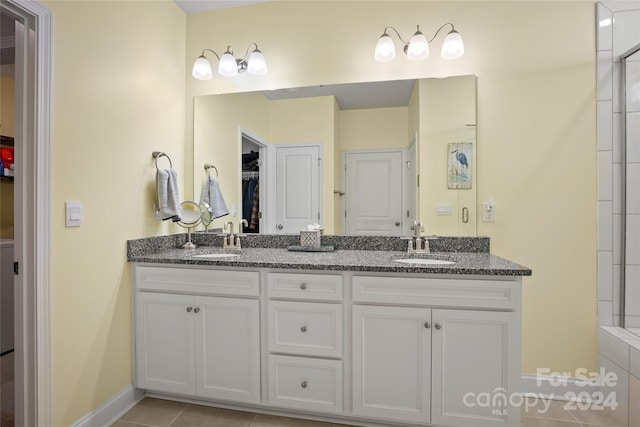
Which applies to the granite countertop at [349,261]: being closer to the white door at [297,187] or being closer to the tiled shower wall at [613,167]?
the white door at [297,187]

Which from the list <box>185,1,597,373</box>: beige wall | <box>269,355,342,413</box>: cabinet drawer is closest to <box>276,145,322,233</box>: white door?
<box>185,1,597,373</box>: beige wall

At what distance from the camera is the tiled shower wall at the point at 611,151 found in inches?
73.7

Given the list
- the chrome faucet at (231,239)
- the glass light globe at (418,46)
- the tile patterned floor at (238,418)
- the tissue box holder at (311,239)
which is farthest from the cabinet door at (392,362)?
the glass light globe at (418,46)

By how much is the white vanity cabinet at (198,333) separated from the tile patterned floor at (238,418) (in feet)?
0.35

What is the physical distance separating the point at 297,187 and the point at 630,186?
1925 mm

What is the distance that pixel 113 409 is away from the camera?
1765 mm

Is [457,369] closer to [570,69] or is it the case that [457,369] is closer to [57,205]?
[570,69]

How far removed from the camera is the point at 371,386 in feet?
5.23

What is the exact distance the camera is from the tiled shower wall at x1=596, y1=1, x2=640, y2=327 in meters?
1.87

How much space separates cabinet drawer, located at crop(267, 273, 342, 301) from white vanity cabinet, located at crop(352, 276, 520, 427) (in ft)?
0.33

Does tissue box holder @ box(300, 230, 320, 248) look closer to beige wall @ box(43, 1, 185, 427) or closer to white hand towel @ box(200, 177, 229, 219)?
white hand towel @ box(200, 177, 229, 219)

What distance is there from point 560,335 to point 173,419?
87.7 inches

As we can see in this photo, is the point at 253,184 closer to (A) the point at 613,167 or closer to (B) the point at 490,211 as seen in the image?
(B) the point at 490,211

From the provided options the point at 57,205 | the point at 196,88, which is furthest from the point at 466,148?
the point at 57,205
